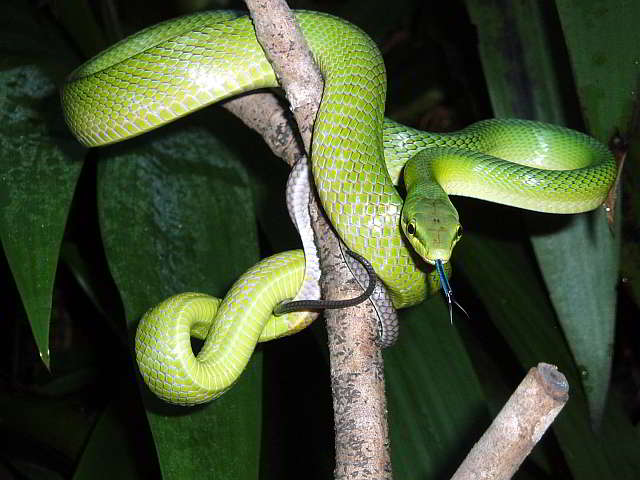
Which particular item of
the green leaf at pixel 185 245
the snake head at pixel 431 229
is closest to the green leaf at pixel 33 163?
the green leaf at pixel 185 245

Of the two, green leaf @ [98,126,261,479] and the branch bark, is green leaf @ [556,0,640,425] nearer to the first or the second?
the branch bark

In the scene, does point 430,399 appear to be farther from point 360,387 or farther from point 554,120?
point 554,120

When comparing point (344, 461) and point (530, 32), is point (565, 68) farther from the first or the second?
point (344, 461)

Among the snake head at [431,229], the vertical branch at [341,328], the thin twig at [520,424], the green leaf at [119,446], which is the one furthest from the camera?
the green leaf at [119,446]

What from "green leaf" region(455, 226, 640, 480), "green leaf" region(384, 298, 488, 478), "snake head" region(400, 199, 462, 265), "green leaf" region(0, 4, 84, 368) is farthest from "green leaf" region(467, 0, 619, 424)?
"green leaf" region(0, 4, 84, 368)

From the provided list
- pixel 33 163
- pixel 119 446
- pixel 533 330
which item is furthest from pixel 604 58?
pixel 119 446

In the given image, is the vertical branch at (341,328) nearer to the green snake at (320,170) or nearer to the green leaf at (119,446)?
the green snake at (320,170)
